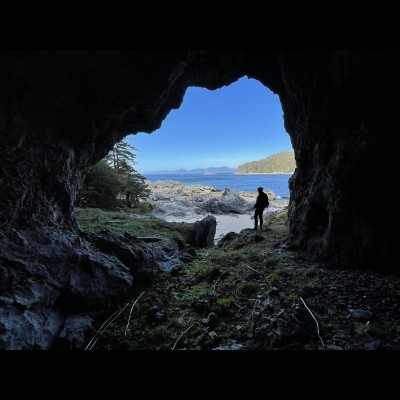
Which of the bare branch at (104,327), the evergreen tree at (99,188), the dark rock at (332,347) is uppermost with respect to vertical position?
the evergreen tree at (99,188)

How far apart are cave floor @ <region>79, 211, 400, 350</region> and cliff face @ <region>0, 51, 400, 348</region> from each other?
1.30m

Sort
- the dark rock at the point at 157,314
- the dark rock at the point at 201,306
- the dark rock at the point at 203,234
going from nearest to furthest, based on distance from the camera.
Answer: the dark rock at the point at 157,314, the dark rock at the point at 201,306, the dark rock at the point at 203,234

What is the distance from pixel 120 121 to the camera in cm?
1133

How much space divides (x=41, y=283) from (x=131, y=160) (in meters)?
31.3

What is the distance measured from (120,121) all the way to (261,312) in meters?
9.79

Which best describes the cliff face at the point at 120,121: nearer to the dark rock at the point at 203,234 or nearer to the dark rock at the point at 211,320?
the dark rock at the point at 211,320

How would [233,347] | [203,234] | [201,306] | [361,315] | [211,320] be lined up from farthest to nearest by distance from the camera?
[203,234] < [201,306] < [211,320] < [361,315] < [233,347]

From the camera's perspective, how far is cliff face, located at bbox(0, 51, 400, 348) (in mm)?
6363

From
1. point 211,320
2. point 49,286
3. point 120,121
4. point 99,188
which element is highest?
point 120,121

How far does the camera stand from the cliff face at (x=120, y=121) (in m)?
6.36

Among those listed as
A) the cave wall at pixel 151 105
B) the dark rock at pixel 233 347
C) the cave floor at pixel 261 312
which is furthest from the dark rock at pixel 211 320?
the cave wall at pixel 151 105

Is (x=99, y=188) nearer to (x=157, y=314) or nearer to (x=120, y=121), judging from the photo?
(x=120, y=121)

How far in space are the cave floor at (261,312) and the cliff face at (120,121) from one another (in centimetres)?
130

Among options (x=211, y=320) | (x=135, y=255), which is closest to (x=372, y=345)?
(x=211, y=320)
